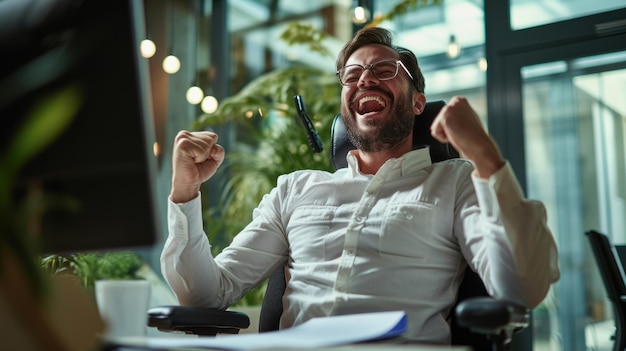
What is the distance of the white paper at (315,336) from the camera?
939 millimetres

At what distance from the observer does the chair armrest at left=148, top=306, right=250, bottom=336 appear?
59.4 inches

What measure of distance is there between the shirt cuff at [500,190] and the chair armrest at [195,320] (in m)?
0.62

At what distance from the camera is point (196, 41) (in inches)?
210

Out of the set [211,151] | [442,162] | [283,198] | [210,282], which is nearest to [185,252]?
[210,282]

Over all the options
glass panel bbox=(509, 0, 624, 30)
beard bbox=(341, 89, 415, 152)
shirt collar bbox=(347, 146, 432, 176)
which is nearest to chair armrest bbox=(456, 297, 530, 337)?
shirt collar bbox=(347, 146, 432, 176)

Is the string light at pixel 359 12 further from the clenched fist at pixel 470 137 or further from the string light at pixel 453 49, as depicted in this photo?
the clenched fist at pixel 470 137

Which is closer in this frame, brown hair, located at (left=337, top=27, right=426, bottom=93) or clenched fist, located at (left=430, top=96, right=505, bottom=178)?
Result: clenched fist, located at (left=430, top=96, right=505, bottom=178)

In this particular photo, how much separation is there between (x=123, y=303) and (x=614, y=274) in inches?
101

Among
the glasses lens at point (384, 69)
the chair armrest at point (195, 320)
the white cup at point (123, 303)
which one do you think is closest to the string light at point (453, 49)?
the glasses lens at point (384, 69)

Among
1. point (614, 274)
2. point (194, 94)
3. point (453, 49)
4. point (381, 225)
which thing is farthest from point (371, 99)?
point (194, 94)

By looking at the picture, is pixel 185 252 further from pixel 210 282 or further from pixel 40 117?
pixel 40 117

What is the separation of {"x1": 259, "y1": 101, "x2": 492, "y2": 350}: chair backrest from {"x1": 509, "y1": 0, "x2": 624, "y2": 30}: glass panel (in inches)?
93.8

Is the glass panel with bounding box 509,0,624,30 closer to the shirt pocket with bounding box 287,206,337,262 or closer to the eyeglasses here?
the eyeglasses

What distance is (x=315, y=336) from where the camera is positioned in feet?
3.34
